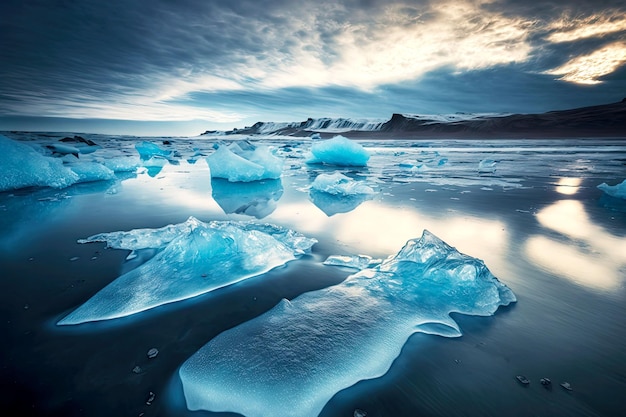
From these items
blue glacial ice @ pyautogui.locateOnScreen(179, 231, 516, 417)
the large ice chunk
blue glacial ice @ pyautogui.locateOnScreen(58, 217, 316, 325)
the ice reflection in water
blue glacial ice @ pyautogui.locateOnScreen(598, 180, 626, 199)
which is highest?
blue glacial ice @ pyautogui.locateOnScreen(598, 180, 626, 199)

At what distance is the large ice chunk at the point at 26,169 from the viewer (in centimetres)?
436

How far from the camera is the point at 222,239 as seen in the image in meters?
1.81

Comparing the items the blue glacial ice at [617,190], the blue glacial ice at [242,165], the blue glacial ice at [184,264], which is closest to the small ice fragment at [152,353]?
the blue glacial ice at [184,264]

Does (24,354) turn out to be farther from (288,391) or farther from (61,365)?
(288,391)

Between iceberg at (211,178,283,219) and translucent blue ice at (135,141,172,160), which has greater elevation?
iceberg at (211,178,283,219)

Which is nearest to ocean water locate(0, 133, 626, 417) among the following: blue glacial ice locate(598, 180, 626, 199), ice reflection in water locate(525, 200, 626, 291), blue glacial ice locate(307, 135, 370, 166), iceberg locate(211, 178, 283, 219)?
ice reflection in water locate(525, 200, 626, 291)

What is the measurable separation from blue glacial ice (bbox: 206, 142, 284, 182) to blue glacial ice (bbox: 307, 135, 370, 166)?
2601 millimetres

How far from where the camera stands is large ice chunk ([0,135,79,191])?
4359 mm

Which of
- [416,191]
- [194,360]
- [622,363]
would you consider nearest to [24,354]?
[194,360]

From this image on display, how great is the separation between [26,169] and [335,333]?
596 centimetres

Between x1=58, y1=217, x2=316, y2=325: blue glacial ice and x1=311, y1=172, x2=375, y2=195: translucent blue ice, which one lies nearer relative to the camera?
x1=58, y1=217, x2=316, y2=325: blue glacial ice

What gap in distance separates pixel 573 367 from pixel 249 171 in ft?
17.4

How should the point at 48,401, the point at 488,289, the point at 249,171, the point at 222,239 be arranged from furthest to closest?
the point at 249,171, the point at 222,239, the point at 488,289, the point at 48,401

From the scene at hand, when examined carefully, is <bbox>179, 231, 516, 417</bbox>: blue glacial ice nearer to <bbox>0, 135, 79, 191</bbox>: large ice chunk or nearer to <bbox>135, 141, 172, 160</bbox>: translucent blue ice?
<bbox>0, 135, 79, 191</bbox>: large ice chunk
